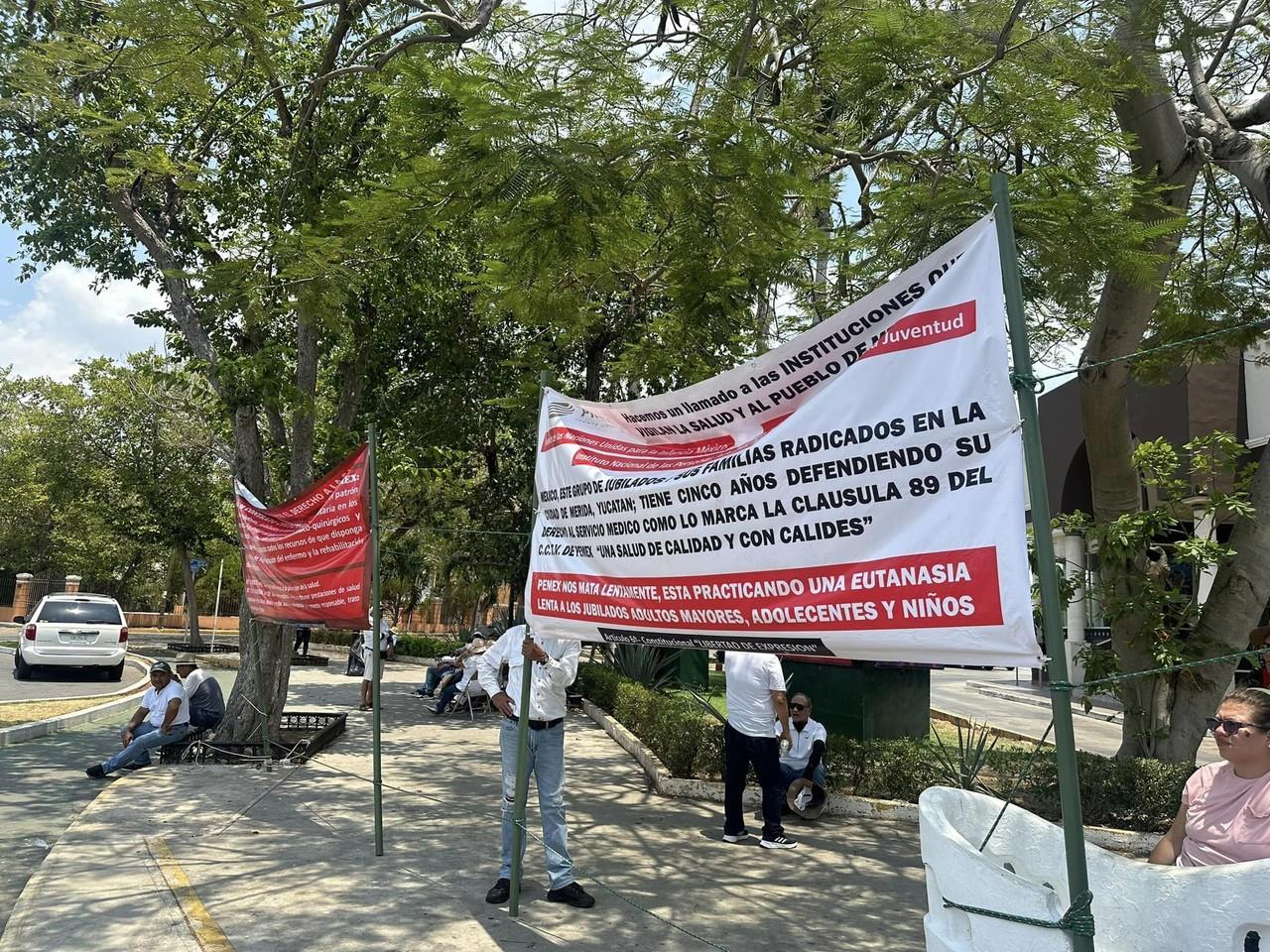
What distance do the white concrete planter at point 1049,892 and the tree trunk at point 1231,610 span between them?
215 inches

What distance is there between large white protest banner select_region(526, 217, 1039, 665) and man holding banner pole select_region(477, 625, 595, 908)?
48.0 inches

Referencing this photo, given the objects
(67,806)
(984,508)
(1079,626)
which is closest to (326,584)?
(67,806)

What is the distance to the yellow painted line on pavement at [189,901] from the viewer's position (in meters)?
4.97

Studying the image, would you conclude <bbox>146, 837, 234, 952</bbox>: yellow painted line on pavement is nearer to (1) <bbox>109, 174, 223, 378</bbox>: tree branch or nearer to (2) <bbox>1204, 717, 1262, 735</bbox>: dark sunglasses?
(2) <bbox>1204, 717, 1262, 735</bbox>: dark sunglasses

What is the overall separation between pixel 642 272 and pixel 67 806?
781cm

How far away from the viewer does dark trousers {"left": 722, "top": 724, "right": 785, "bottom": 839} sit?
725 centimetres

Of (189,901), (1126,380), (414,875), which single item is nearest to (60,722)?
(189,901)

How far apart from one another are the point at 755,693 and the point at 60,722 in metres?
9.61

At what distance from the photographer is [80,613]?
1864 cm

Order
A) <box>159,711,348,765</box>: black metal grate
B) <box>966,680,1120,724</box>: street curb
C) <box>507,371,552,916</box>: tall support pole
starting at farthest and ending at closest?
<box>966,680,1120,724</box>: street curb
<box>159,711,348,765</box>: black metal grate
<box>507,371,552,916</box>: tall support pole

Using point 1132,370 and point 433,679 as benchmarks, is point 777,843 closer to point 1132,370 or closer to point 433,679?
point 1132,370

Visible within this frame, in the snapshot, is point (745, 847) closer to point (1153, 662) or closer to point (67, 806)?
point (1153, 662)

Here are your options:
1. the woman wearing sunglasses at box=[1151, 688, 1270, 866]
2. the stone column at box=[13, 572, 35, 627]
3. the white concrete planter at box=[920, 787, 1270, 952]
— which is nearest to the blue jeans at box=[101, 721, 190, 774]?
the white concrete planter at box=[920, 787, 1270, 952]

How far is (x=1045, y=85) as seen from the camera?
7.32 meters
